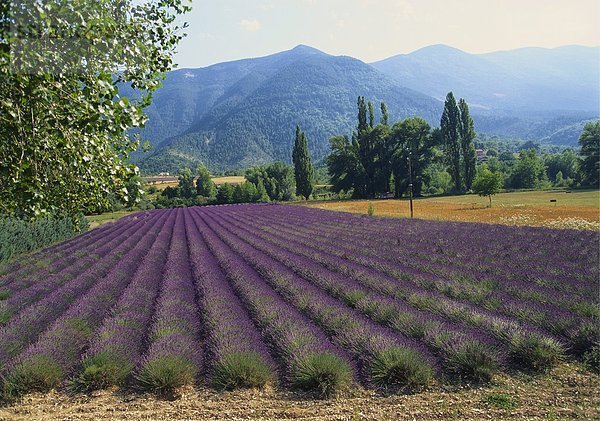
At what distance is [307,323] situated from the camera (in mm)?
6934

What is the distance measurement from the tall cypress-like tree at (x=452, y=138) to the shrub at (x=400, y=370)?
70.9 metres

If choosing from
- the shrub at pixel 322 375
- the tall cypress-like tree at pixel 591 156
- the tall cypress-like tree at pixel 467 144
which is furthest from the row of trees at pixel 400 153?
the shrub at pixel 322 375

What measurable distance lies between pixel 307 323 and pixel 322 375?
6.28ft

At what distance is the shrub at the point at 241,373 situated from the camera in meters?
5.15

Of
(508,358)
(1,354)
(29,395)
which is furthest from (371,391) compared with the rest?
(1,354)

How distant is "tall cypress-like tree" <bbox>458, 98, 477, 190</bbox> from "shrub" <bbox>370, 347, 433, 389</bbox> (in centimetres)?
6988

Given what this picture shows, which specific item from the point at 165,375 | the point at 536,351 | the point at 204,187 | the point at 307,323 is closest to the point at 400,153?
the point at 204,187

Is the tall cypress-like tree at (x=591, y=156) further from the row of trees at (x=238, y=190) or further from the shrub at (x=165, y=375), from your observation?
the shrub at (x=165, y=375)

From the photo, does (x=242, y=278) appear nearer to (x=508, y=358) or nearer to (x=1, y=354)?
(x=1, y=354)

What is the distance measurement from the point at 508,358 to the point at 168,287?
7703mm

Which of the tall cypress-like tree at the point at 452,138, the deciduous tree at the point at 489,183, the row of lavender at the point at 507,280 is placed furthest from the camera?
the tall cypress-like tree at the point at 452,138

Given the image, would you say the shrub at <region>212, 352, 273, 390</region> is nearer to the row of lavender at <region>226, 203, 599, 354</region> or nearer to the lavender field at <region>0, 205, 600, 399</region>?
the lavender field at <region>0, 205, 600, 399</region>

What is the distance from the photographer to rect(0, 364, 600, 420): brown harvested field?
4.24 m

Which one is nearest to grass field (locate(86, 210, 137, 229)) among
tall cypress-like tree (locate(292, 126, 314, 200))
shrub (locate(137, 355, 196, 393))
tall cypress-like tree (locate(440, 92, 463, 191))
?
tall cypress-like tree (locate(292, 126, 314, 200))
